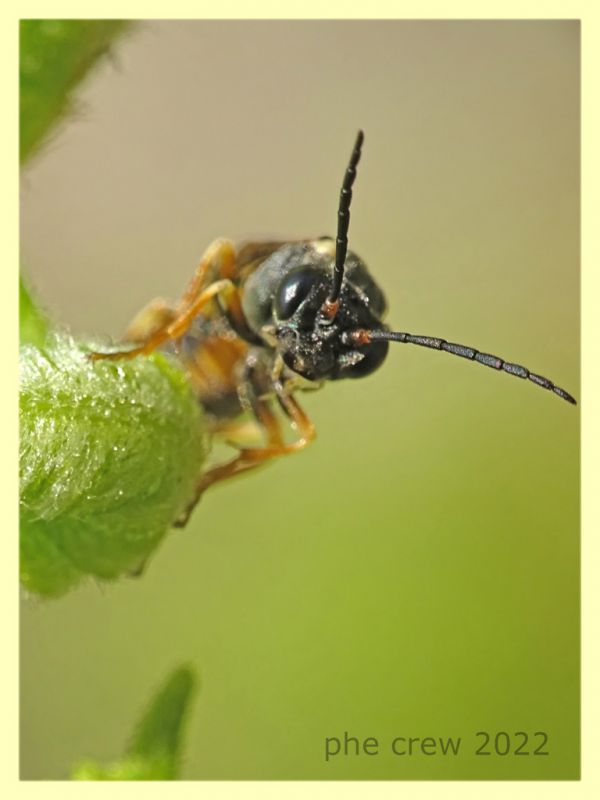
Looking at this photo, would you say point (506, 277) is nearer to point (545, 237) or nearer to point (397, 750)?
point (545, 237)

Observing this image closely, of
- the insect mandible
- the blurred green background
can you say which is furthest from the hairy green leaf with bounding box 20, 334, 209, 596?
the blurred green background

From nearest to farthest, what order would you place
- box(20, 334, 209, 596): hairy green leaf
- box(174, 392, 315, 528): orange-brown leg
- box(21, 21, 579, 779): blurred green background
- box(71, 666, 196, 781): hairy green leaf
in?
box(20, 334, 209, 596): hairy green leaf → box(71, 666, 196, 781): hairy green leaf → box(174, 392, 315, 528): orange-brown leg → box(21, 21, 579, 779): blurred green background

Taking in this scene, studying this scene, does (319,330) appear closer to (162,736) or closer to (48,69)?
(48,69)

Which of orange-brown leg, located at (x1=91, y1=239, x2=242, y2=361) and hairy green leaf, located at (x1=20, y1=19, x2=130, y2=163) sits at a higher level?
hairy green leaf, located at (x1=20, y1=19, x2=130, y2=163)

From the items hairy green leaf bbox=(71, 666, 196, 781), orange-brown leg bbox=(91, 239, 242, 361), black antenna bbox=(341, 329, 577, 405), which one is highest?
orange-brown leg bbox=(91, 239, 242, 361)

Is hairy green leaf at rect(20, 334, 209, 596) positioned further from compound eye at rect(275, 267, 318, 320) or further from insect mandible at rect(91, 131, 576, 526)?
compound eye at rect(275, 267, 318, 320)

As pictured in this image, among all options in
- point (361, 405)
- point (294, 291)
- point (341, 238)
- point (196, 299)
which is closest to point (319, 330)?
point (294, 291)

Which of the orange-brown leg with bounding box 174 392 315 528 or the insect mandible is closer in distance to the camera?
the insect mandible

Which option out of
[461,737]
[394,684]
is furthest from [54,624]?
[461,737]

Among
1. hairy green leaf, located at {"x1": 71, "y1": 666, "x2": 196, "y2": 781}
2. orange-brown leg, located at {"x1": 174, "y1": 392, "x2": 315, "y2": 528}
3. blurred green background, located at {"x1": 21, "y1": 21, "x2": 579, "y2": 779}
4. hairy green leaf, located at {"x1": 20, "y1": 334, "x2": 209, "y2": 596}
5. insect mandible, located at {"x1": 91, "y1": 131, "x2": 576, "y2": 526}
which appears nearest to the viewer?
hairy green leaf, located at {"x1": 20, "y1": 334, "x2": 209, "y2": 596}
